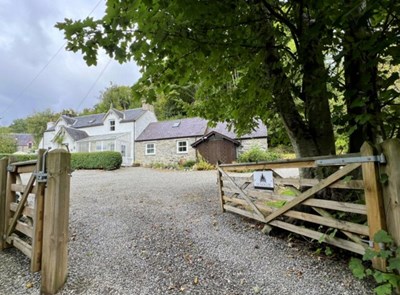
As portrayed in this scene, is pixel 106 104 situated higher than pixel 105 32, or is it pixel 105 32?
pixel 106 104

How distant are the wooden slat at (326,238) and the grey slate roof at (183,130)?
1639 cm

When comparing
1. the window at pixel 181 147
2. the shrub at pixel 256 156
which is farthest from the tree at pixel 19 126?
the shrub at pixel 256 156

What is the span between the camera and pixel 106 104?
43.4 metres

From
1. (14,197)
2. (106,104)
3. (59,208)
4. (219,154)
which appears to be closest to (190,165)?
(219,154)

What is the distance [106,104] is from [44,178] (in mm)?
44251

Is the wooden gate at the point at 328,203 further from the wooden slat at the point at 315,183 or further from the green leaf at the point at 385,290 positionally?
the green leaf at the point at 385,290

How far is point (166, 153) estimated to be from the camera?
22.9 meters

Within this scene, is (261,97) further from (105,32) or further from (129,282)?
(129,282)

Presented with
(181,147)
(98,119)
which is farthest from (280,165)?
(98,119)

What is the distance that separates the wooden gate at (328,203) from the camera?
230 cm

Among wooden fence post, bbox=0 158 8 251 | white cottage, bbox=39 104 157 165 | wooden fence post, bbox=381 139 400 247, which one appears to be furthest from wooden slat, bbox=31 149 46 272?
white cottage, bbox=39 104 157 165

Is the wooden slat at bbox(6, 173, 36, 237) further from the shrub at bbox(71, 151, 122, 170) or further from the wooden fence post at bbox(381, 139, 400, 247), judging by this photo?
the shrub at bbox(71, 151, 122, 170)

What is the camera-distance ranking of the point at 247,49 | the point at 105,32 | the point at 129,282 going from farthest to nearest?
the point at 247,49, the point at 129,282, the point at 105,32

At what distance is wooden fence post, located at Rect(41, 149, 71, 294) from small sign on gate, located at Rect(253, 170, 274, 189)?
3160mm
